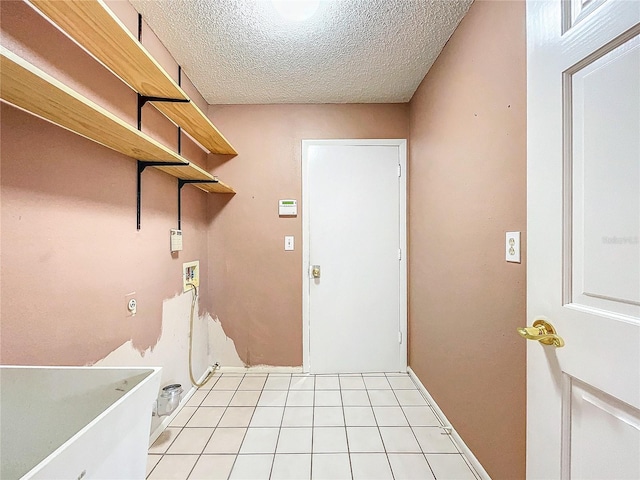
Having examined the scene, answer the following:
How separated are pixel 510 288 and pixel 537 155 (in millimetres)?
608

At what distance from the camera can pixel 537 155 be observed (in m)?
0.79

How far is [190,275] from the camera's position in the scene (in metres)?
2.15

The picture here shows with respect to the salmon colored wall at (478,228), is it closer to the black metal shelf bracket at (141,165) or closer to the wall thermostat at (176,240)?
the black metal shelf bracket at (141,165)

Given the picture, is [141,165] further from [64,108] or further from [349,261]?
[349,261]

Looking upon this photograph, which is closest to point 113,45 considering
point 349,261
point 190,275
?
point 190,275

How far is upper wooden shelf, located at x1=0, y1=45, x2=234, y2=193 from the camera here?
69 centimetres

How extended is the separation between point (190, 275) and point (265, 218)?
2.51 ft

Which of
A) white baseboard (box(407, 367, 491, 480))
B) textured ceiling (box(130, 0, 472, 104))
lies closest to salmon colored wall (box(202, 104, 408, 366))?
textured ceiling (box(130, 0, 472, 104))

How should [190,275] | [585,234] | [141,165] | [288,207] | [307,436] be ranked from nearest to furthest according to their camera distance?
[585,234], [141,165], [307,436], [190,275], [288,207]

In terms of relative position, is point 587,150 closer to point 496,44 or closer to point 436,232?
point 496,44

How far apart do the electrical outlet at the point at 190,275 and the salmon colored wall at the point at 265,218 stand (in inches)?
9.8

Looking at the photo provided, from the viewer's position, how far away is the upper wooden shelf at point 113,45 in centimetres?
93

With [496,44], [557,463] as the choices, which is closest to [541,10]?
[496,44]

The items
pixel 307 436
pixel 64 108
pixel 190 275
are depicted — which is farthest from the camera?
pixel 190 275
